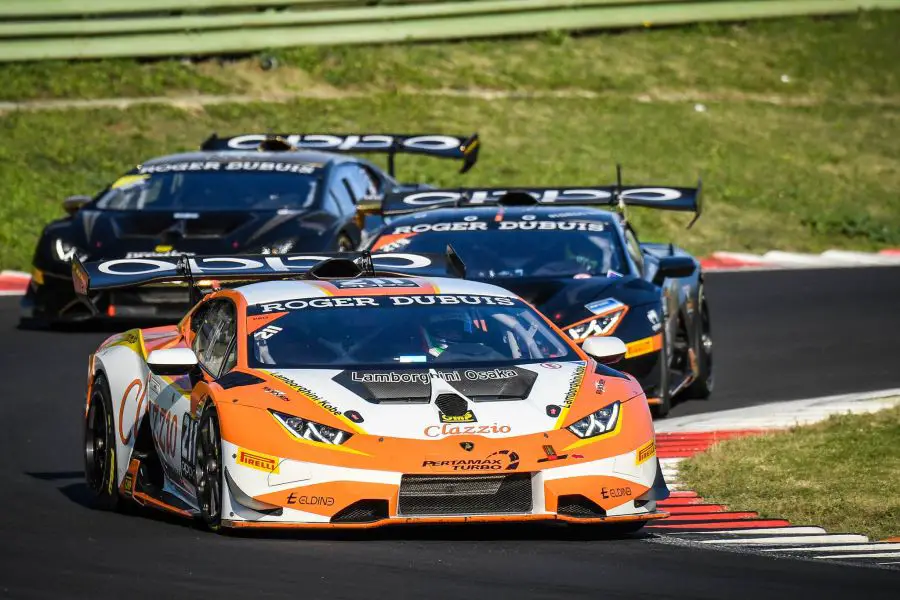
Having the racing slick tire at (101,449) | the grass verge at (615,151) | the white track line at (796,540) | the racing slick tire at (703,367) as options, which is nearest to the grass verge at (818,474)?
the white track line at (796,540)

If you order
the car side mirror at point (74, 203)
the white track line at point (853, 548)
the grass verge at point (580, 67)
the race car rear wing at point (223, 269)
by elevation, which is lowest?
the grass verge at point (580, 67)

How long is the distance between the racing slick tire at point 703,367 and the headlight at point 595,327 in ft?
6.37

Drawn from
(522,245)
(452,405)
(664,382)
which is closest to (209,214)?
(522,245)

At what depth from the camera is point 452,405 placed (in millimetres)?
8938

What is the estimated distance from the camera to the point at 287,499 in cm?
867

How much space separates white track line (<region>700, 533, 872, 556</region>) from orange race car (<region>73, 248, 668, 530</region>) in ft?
1.16

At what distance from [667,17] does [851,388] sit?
15.0 meters

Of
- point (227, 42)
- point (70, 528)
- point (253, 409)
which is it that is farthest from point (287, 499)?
point (227, 42)

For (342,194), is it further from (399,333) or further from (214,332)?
(399,333)

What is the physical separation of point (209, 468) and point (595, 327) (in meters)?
4.14

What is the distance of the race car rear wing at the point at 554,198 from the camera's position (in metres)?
15.3

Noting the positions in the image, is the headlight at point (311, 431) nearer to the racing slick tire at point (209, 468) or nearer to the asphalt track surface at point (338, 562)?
the racing slick tire at point (209, 468)

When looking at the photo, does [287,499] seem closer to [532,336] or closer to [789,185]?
[532,336]

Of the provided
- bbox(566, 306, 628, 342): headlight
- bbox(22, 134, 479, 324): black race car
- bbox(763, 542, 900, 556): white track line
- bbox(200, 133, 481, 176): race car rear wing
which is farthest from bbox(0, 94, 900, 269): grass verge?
bbox(763, 542, 900, 556): white track line
